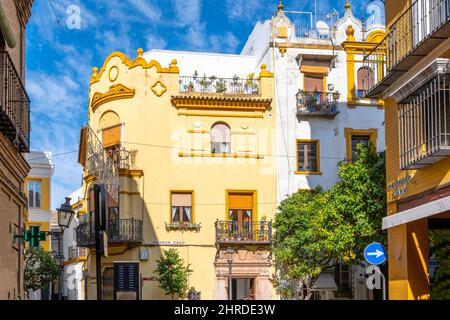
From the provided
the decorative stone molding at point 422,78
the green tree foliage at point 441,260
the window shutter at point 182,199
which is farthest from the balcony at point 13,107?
the window shutter at point 182,199

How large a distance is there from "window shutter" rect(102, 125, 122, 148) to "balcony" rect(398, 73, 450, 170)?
774 inches

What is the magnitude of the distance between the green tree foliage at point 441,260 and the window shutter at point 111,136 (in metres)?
16.5

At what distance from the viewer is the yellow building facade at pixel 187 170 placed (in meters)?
33.5

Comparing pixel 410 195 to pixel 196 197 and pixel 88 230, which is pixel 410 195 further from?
pixel 88 230

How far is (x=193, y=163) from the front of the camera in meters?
34.4

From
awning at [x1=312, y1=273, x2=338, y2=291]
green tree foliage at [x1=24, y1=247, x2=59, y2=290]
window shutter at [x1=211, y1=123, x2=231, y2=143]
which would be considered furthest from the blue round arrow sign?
green tree foliage at [x1=24, y1=247, x2=59, y2=290]

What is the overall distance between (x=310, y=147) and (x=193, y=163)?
208 inches

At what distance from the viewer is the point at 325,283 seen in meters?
32.3

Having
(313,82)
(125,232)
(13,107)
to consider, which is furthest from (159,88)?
(13,107)

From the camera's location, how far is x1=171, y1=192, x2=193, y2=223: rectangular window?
33.9 meters

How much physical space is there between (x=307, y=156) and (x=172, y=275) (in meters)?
8.03

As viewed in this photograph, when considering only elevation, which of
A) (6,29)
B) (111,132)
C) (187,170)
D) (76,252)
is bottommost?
(76,252)

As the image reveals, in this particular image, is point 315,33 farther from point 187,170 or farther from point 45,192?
point 45,192
